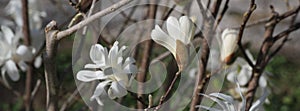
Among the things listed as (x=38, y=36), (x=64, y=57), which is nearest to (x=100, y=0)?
(x=38, y=36)

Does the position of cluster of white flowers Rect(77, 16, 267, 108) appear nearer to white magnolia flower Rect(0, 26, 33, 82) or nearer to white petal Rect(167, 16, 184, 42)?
white petal Rect(167, 16, 184, 42)

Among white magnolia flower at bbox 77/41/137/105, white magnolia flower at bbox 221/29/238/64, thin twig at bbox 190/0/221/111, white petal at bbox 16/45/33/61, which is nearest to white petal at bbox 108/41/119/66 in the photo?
white magnolia flower at bbox 77/41/137/105

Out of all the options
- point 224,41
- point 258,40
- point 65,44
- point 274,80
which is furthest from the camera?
point 258,40

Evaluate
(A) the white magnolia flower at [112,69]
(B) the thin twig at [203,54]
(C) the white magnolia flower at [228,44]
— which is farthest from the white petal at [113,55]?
(C) the white magnolia flower at [228,44]

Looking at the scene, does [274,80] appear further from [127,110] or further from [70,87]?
[127,110]

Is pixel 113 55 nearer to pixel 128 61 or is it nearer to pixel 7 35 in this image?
pixel 128 61
